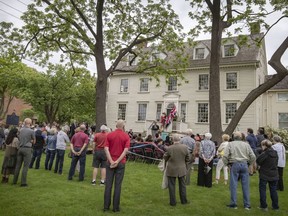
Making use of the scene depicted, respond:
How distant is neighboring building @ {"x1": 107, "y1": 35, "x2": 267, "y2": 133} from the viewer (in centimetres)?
2561

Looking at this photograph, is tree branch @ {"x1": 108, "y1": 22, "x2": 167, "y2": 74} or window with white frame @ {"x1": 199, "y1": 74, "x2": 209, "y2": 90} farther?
window with white frame @ {"x1": 199, "y1": 74, "x2": 209, "y2": 90}

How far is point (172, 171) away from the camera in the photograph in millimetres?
6957

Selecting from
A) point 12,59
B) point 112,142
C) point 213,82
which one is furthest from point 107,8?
point 112,142

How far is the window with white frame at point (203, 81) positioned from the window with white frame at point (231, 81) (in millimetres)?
2057

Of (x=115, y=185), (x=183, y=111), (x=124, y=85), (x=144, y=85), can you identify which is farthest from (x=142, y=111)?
(x=115, y=185)

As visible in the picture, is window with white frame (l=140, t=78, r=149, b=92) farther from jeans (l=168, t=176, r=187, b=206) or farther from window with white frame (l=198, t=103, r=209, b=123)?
jeans (l=168, t=176, r=187, b=206)

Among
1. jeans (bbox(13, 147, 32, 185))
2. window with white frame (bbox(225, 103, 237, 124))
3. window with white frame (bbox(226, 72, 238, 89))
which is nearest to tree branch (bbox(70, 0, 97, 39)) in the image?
jeans (bbox(13, 147, 32, 185))

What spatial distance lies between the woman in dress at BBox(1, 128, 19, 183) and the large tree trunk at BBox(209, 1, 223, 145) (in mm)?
10534

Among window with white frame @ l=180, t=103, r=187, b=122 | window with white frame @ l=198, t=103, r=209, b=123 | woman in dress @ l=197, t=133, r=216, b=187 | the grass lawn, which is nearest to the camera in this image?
the grass lawn

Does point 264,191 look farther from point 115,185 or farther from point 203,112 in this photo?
point 203,112

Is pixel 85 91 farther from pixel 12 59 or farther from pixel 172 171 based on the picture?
pixel 172 171

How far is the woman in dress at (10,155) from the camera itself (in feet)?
28.2

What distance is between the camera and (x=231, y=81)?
26.6m

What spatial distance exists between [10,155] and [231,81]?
2262 centimetres
